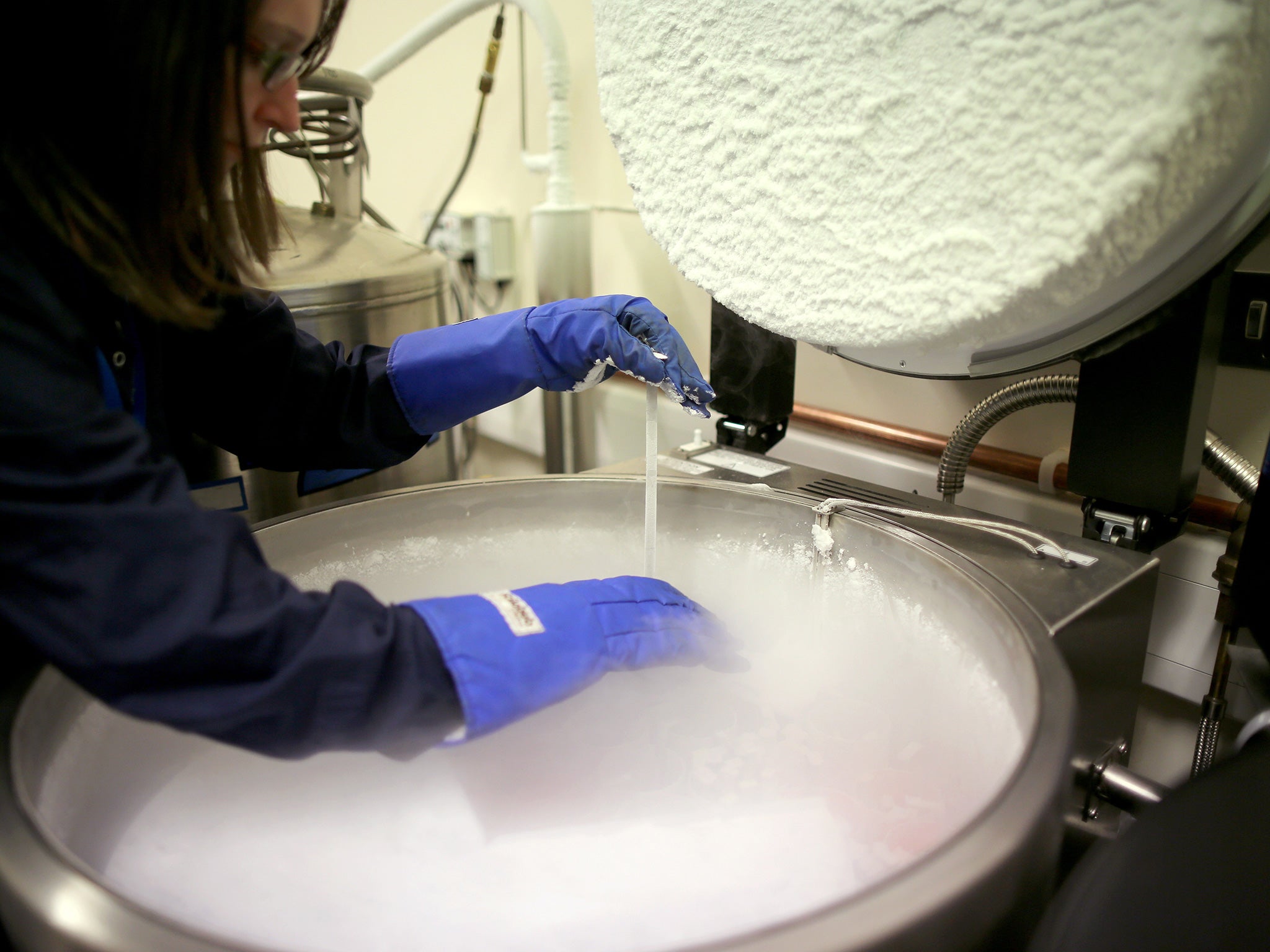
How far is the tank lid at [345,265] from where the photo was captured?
946 millimetres

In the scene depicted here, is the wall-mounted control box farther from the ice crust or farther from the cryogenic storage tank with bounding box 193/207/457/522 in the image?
the cryogenic storage tank with bounding box 193/207/457/522

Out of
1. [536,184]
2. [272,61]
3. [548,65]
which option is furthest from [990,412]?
[536,184]

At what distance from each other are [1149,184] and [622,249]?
3.28 ft

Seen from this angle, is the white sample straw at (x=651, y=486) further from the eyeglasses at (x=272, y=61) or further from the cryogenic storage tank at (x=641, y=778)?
the eyeglasses at (x=272, y=61)

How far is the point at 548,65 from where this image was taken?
1268 mm

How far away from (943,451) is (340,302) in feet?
2.30

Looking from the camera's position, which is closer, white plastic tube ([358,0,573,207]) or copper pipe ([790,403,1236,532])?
copper pipe ([790,403,1236,532])

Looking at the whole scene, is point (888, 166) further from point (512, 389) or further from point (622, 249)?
point (622, 249)

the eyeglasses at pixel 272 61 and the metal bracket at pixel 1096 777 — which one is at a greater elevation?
the eyeglasses at pixel 272 61

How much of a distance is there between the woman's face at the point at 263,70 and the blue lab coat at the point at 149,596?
0.13 m

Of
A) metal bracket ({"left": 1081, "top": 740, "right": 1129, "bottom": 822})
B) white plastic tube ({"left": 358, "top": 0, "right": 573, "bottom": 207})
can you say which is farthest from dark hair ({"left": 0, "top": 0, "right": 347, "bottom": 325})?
white plastic tube ({"left": 358, "top": 0, "right": 573, "bottom": 207})

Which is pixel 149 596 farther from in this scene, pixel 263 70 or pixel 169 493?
pixel 263 70

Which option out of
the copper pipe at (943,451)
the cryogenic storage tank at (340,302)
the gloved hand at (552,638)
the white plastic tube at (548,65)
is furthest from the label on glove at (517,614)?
the white plastic tube at (548,65)

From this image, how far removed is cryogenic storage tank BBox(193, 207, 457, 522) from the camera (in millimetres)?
933
